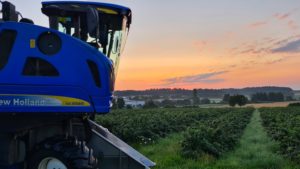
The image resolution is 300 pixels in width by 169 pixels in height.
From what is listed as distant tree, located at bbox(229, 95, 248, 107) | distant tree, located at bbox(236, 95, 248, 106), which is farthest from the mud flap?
distant tree, located at bbox(236, 95, 248, 106)

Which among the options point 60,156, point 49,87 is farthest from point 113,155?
point 49,87

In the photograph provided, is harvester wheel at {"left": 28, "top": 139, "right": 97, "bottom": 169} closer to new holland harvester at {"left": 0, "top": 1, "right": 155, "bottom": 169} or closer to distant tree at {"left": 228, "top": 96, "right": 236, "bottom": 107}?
new holland harvester at {"left": 0, "top": 1, "right": 155, "bottom": 169}

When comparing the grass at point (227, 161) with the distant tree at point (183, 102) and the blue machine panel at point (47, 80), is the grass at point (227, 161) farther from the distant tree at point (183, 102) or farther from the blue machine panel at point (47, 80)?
the distant tree at point (183, 102)

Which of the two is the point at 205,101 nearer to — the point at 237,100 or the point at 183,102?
the point at 237,100

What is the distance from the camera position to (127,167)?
7.63m

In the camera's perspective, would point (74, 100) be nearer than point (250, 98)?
Yes

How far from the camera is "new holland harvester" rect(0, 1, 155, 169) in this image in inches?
264

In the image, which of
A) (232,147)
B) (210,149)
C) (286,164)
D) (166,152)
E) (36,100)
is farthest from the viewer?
(232,147)

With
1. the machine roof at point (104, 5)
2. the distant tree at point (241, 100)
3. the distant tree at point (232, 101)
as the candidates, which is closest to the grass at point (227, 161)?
the machine roof at point (104, 5)

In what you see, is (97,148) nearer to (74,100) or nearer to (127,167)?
(127,167)

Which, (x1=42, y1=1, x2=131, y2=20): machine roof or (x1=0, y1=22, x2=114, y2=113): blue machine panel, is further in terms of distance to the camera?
(x1=42, y1=1, x2=131, y2=20): machine roof

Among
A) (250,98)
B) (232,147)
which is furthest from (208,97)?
(232,147)

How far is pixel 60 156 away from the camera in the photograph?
6.63 m

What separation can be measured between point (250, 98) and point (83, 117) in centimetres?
14483
